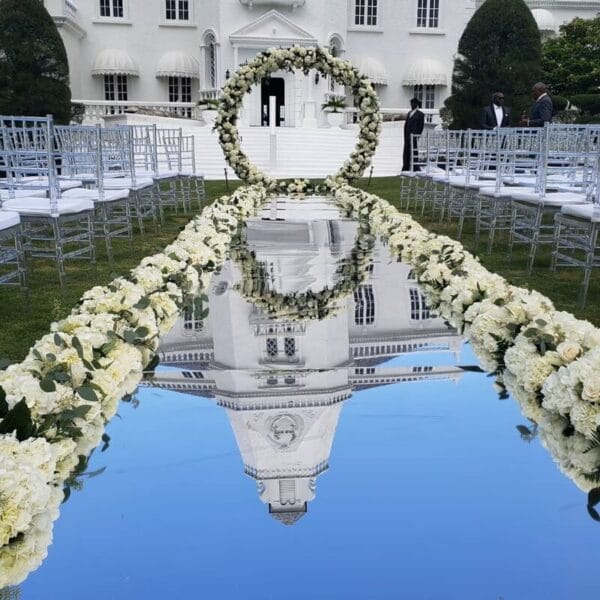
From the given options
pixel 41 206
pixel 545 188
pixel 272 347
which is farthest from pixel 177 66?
pixel 272 347

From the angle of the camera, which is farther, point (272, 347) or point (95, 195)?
point (95, 195)

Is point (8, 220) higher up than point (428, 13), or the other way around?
point (428, 13)

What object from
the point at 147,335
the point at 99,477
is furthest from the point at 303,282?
the point at 99,477

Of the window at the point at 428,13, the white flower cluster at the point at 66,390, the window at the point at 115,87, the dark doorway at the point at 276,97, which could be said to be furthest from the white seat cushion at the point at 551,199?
the window at the point at 428,13

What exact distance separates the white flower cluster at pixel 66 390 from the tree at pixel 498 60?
19317 mm

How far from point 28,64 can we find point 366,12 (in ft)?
54.4

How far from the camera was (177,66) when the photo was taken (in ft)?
99.0

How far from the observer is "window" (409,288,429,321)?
366 cm

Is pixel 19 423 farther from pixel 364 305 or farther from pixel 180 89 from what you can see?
pixel 180 89

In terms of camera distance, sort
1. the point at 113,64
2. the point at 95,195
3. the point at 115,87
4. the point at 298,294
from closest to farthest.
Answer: the point at 298,294
the point at 95,195
the point at 113,64
the point at 115,87

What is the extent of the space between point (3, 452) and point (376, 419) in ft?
4.00

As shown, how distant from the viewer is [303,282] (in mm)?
4625

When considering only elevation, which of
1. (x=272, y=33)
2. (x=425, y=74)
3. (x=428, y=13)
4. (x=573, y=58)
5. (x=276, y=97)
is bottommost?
(x=276, y=97)

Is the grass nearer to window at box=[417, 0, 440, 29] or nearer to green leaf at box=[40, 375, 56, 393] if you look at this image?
green leaf at box=[40, 375, 56, 393]
